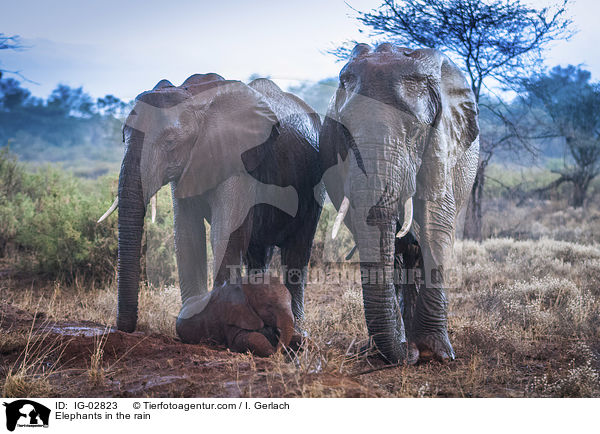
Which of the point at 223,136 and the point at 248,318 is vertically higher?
the point at 223,136

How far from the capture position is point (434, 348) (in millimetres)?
4762

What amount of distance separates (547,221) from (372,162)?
1051cm

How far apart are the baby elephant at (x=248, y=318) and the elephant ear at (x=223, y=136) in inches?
35.9

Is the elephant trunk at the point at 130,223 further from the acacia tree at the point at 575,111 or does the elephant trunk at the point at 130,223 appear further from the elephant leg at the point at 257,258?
the acacia tree at the point at 575,111

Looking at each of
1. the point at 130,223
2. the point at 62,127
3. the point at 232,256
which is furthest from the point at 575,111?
the point at 62,127

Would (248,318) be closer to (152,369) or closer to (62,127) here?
(152,369)

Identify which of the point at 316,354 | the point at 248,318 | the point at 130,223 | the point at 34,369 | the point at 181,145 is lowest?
the point at 34,369

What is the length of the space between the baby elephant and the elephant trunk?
0.58 m

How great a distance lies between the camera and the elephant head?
183 inches

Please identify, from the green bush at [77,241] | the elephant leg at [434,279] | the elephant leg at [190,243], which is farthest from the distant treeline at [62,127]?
the elephant leg at [434,279]

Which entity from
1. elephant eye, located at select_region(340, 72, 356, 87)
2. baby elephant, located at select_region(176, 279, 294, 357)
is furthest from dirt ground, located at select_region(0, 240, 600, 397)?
elephant eye, located at select_region(340, 72, 356, 87)

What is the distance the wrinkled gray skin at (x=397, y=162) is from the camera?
4.25 metres

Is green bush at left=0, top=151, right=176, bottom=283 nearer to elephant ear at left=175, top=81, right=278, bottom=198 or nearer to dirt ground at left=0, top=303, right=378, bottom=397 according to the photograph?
dirt ground at left=0, top=303, right=378, bottom=397
